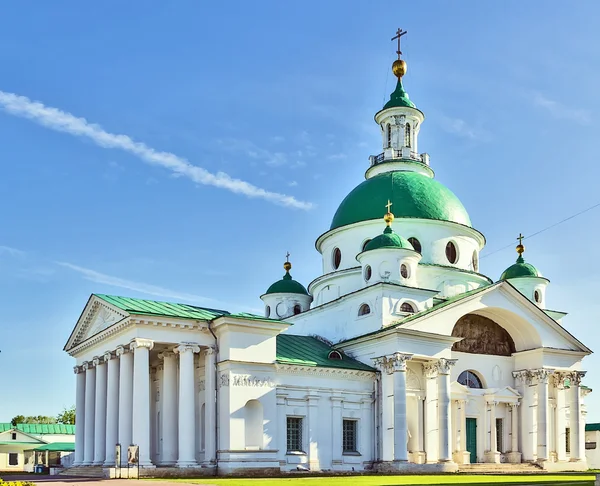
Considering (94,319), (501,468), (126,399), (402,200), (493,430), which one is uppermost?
(402,200)

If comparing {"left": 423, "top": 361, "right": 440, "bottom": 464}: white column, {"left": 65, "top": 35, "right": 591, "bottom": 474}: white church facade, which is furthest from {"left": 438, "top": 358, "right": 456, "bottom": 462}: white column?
{"left": 423, "top": 361, "right": 440, "bottom": 464}: white column

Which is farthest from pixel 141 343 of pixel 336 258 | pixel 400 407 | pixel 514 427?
pixel 514 427

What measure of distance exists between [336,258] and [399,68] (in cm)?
1313

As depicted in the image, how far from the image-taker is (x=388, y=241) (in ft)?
130

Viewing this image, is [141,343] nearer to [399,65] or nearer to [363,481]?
[363,481]

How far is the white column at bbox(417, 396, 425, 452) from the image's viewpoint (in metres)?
37.5

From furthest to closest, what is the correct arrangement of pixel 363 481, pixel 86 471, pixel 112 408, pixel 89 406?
pixel 89 406
pixel 86 471
pixel 112 408
pixel 363 481

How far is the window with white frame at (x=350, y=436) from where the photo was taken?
1465 inches

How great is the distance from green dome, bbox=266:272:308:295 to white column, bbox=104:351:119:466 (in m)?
14.9

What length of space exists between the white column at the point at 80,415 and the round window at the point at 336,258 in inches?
574

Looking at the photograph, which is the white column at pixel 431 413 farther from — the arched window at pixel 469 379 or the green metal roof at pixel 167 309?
the green metal roof at pixel 167 309

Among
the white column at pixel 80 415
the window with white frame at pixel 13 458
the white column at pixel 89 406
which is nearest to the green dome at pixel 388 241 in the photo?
the white column at pixel 89 406

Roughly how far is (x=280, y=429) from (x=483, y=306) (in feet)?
39.9

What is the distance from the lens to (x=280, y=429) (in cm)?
3491
